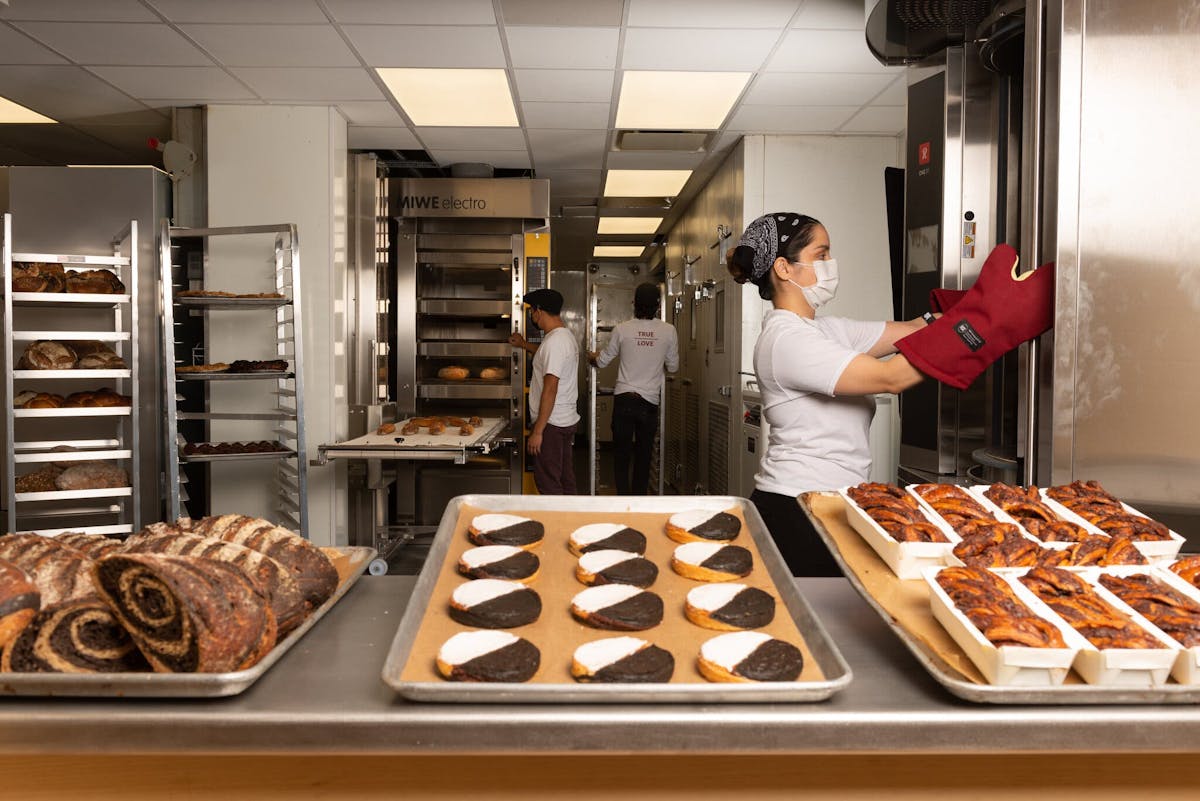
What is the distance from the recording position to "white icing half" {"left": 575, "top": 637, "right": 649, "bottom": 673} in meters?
0.98

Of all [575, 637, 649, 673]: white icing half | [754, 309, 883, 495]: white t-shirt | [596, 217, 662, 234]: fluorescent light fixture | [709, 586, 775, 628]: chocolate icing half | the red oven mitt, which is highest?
Result: [596, 217, 662, 234]: fluorescent light fixture

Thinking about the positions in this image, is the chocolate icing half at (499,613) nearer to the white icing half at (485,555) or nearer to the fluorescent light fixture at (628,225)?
the white icing half at (485,555)

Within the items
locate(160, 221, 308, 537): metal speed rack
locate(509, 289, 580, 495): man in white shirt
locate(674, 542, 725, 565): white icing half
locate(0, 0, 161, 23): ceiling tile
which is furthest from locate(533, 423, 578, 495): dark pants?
locate(674, 542, 725, 565): white icing half

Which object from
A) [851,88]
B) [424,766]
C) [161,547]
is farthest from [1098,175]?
[851,88]

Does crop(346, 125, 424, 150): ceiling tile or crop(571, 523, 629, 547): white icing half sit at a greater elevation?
crop(346, 125, 424, 150): ceiling tile

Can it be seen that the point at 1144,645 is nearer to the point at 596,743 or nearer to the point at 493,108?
the point at 596,743

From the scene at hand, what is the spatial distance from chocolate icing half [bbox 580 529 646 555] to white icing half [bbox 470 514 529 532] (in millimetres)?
144

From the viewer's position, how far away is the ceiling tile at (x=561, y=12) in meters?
3.45

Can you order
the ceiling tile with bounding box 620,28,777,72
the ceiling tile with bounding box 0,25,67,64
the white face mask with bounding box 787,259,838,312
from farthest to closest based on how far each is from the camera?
the ceiling tile with bounding box 0,25,67,64 < the ceiling tile with bounding box 620,28,777,72 < the white face mask with bounding box 787,259,838,312

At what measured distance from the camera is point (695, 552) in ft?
4.48

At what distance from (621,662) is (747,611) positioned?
24 cm

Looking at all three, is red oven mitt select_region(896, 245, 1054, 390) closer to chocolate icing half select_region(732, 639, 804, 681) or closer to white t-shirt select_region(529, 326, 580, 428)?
chocolate icing half select_region(732, 639, 804, 681)

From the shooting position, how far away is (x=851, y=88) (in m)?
4.49

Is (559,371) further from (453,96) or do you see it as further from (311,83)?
(311,83)
